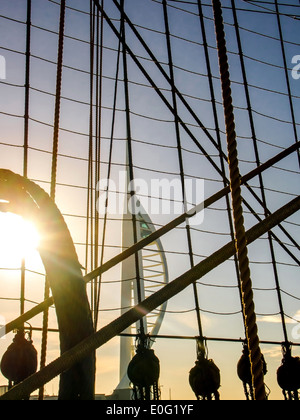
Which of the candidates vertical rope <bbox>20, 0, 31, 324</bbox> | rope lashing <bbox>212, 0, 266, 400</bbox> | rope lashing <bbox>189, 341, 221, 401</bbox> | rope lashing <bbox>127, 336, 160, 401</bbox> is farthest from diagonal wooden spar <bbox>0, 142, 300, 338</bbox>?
vertical rope <bbox>20, 0, 31, 324</bbox>

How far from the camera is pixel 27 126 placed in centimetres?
485

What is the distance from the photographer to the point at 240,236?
2.85 ft

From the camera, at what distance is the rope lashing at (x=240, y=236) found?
2.59 feet

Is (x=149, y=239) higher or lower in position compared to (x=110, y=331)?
higher

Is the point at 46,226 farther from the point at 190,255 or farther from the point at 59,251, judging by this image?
the point at 190,255

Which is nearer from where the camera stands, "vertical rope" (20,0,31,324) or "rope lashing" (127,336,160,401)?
"rope lashing" (127,336,160,401)

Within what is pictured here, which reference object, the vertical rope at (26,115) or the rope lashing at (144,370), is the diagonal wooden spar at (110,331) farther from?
the vertical rope at (26,115)

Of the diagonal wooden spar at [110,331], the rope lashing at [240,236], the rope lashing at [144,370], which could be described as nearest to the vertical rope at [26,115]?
the rope lashing at [144,370]

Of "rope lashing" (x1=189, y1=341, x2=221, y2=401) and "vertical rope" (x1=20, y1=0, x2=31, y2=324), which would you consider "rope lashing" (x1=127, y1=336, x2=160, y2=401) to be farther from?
"vertical rope" (x1=20, y1=0, x2=31, y2=324)

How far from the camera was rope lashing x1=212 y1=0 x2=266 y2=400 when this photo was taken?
789 millimetres

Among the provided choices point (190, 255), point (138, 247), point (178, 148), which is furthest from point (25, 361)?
point (178, 148)

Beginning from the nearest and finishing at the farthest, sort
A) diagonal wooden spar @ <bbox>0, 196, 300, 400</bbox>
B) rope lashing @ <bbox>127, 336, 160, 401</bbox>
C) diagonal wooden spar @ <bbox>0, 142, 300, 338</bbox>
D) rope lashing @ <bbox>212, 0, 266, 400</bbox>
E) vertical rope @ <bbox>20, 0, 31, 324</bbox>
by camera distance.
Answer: rope lashing @ <bbox>212, 0, 266, 400</bbox>, diagonal wooden spar @ <bbox>0, 196, 300, 400</bbox>, diagonal wooden spar @ <bbox>0, 142, 300, 338</bbox>, rope lashing @ <bbox>127, 336, 160, 401</bbox>, vertical rope @ <bbox>20, 0, 31, 324</bbox>

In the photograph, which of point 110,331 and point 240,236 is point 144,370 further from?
point 240,236

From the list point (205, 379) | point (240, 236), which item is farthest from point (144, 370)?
point (240, 236)
